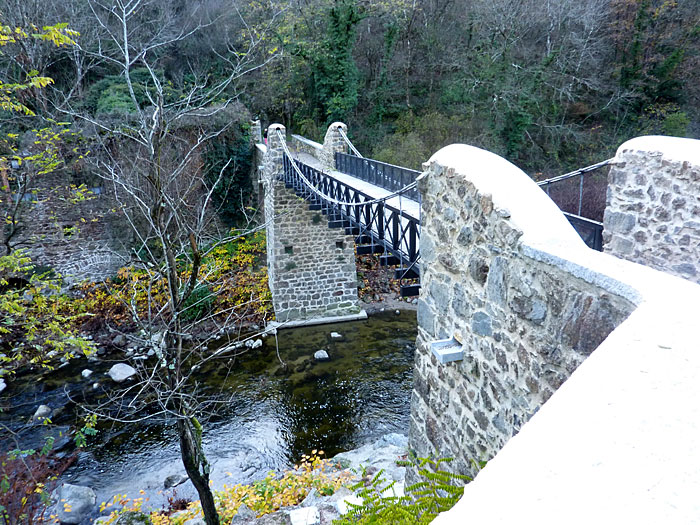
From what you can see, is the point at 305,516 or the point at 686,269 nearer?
the point at 686,269

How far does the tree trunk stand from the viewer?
15.5 ft

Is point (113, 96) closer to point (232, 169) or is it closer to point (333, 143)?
point (232, 169)

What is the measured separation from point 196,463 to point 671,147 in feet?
17.6

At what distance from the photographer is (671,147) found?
3.97 metres

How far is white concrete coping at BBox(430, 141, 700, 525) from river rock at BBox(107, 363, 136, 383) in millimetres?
9667

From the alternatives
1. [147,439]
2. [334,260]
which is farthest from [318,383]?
[334,260]

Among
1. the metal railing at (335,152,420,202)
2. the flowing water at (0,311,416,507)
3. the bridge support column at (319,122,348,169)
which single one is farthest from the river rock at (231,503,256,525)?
the bridge support column at (319,122,348,169)

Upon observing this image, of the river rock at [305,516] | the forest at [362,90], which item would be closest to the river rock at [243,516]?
the river rock at [305,516]

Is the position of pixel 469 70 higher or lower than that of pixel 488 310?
higher

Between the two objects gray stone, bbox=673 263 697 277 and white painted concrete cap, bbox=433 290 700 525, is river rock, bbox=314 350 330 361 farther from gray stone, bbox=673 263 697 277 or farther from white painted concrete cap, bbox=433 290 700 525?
white painted concrete cap, bbox=433 290 700 525

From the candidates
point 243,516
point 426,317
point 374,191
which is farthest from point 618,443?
point 374,191

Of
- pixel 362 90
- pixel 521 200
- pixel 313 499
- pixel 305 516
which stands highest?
pixel 362 90

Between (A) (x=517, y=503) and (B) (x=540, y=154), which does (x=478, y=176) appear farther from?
(B) (x=540, y=154)

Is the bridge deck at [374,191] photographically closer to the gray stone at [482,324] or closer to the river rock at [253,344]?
the gray stone at [482,324]
